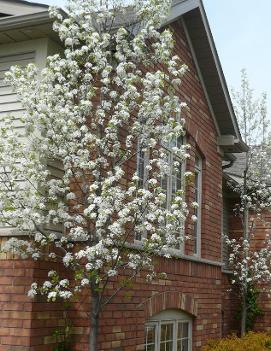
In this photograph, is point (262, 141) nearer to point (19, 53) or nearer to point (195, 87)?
point (195, 87)

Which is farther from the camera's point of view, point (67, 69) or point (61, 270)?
point (61, 270)

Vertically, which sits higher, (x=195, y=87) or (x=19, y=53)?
(x=195, y=87)

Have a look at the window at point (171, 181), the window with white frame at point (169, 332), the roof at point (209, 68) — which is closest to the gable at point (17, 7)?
the roof at point (209, 68)

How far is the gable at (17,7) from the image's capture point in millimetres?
7625

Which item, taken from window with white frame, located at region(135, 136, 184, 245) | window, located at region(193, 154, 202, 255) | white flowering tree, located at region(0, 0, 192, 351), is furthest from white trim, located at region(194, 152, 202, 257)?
white flowering tree, located at region(0, 0, 192, 351)

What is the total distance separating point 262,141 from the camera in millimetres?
15961

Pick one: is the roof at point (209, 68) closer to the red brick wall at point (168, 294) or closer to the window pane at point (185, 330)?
the red brick wall at point (168, 294)

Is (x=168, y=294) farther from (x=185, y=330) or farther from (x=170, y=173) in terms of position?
(x=170, y=173)

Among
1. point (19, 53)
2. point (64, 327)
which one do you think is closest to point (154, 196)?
point (64, 327)

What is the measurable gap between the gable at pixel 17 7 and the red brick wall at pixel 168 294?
329 cm

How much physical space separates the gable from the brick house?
0.02m

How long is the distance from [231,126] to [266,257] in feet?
15.8

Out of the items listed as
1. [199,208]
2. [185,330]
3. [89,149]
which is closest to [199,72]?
[199,208]

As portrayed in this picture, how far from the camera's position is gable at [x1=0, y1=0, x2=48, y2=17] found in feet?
25.0
